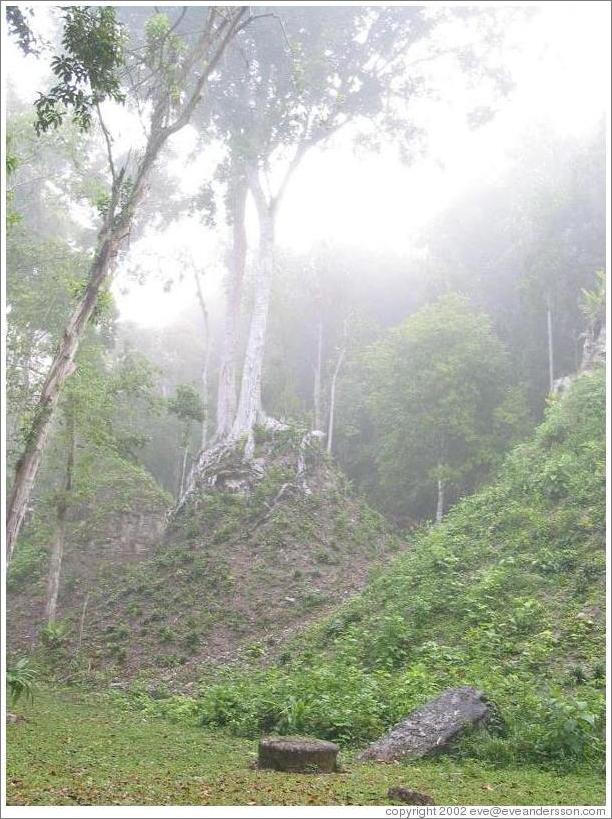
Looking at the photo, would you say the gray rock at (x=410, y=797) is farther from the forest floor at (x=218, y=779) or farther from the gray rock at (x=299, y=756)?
the gray rock at (x=299, y=756)

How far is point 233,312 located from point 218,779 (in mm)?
15855

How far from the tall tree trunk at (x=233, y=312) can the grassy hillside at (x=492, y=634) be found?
7359mm

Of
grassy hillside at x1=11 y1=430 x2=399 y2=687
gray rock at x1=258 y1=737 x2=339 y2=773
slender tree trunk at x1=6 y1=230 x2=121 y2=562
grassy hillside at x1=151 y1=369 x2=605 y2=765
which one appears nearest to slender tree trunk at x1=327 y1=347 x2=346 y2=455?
grassy hillside at x1=11 y1=430 x2=399 y2=687

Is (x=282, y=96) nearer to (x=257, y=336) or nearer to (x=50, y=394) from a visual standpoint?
(x=257, y=336)

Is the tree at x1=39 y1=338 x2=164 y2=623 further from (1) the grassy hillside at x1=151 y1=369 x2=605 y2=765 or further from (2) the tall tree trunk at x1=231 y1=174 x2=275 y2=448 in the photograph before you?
(1) the grassy hillside at x1=151 y1=369 x2=605 y2=765

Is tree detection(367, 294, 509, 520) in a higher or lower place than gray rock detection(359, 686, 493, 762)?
higher

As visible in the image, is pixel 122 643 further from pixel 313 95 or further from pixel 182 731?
pixel 313 95

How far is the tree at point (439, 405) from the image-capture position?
1850cm

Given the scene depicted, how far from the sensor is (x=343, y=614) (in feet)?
35.8

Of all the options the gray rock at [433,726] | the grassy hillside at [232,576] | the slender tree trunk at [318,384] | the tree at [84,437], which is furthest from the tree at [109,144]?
the slender tree trunk at [318,384]

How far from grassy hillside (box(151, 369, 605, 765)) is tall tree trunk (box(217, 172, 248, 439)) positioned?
7.36 meters

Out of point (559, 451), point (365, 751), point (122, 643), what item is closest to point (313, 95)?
point (559, 451)

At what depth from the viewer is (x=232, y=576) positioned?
45.2ft

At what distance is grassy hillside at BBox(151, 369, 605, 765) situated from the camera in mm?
6359
